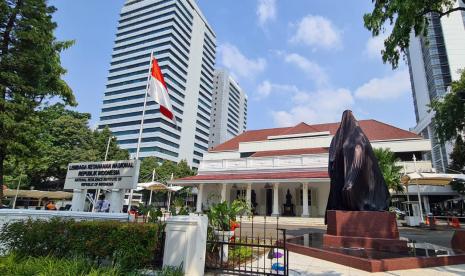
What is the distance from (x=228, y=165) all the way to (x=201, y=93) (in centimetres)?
8410

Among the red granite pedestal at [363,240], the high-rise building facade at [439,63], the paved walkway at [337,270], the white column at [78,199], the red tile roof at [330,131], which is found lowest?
Answer: the paved walkway at [337,270]

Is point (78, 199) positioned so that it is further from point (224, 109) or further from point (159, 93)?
point (224, 109)

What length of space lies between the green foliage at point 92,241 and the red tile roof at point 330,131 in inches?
1080

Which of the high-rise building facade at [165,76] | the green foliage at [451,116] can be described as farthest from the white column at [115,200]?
the high-rise building facade at [165,76]

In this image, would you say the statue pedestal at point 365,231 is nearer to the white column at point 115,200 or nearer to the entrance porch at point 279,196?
the white column at point 115,200

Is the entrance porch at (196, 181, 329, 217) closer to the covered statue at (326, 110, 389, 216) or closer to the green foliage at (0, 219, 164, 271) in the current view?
the covered statue at (326, 110, 389, 216)

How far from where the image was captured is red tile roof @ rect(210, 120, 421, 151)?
28.1m

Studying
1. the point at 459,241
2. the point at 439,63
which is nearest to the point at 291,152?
the point at 459,241

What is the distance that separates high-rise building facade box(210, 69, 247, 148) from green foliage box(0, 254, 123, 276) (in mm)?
116178

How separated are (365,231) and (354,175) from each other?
167 cm

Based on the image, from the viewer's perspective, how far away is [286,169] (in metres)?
24.2

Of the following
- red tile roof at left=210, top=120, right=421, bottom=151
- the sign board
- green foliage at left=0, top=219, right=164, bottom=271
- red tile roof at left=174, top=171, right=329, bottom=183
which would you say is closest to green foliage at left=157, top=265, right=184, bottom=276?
green foliage at left=0, top=219, right=164, bottom=271

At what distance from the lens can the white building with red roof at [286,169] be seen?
22684 millimetres

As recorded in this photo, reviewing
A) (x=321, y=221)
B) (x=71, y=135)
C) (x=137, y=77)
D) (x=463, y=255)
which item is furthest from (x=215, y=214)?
(x=137, y=77)
